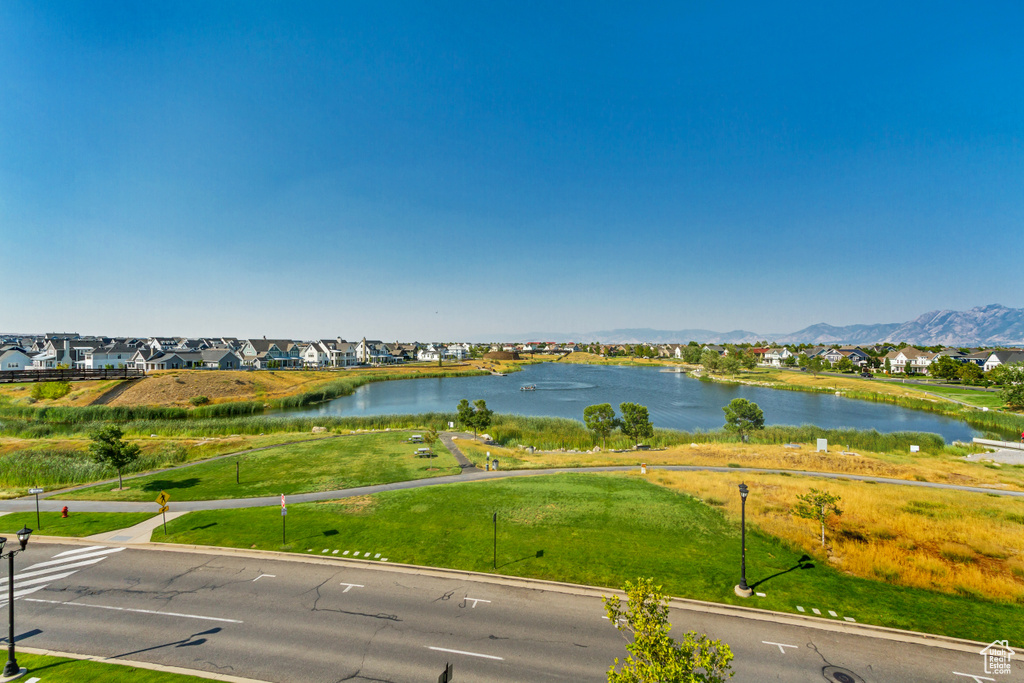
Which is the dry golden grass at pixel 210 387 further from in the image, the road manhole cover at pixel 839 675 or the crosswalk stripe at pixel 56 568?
the road manhole cover at pixel 839 675

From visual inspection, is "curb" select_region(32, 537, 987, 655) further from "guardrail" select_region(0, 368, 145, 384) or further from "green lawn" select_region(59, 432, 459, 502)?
→ "guardrail" select_region(0, 368, 145, 384)

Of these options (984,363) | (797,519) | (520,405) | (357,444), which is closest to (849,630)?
(797,519)

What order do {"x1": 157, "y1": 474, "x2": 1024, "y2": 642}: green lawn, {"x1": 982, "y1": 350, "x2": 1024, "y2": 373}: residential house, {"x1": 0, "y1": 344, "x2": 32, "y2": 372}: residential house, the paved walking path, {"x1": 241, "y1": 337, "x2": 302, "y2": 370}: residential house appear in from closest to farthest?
{"x1": 157, "y1": 474, "x2": 1024, "y2": 642}: green lawn, the paved walking path, {"x1": 0, "y1": 344, "x2": 32, "y2": 372}: residential house, {"x1": 982, "y1": 350, "x2": 1024, "y2": 373}: residential house, {"x1": 241, "y1": 337, "x2": 302, "y2": 370}: residential house

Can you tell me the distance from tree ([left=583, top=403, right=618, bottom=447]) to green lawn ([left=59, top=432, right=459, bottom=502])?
58.7ft

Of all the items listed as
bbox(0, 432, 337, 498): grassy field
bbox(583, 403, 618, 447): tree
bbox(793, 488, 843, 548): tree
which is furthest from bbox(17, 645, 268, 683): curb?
bbox(583, 403, 618, 447): tree

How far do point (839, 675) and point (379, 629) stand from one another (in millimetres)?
15166

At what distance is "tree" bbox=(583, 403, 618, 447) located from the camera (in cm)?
4644

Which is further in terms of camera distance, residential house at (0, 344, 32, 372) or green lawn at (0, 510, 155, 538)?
residential house at (0, 344, 32, 372)

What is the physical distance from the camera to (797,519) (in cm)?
2183

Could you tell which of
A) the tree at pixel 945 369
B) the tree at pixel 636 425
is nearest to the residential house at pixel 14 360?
the tree at pixel 636 425

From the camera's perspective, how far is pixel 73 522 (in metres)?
23.4

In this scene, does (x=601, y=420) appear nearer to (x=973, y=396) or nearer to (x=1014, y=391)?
(x=1014, y=391)

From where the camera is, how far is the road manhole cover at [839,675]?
12.0 metres

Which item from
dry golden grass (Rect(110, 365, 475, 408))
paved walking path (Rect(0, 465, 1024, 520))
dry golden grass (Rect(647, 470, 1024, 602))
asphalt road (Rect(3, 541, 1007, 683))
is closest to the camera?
asphalt road (Rect(3, 541, 1007, 683))
